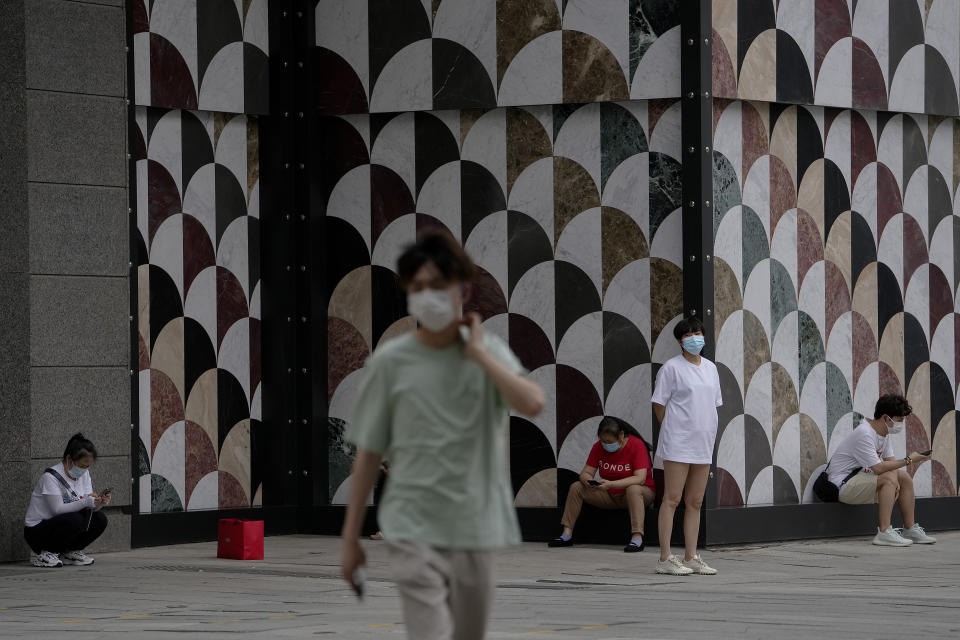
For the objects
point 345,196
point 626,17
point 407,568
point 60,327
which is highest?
point 626,17

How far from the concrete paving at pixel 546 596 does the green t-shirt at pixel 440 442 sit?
339 cm

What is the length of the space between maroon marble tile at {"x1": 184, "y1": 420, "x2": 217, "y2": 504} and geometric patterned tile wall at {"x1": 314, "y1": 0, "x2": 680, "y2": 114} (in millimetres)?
3213

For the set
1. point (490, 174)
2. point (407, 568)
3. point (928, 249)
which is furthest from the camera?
point (928, 249)

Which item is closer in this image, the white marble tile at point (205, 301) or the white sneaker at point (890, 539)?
the white sneaker at point (890, 539)

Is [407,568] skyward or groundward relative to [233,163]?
groundward

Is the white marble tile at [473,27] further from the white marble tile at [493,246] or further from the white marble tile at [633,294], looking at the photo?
the white marble tile at [633,294]

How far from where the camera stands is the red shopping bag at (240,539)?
13250 mm

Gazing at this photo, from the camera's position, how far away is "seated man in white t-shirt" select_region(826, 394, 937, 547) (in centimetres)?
1466

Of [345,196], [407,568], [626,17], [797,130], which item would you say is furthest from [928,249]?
[407,568]

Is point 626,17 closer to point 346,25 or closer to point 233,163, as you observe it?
point 346,25

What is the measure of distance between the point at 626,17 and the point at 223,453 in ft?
17.6

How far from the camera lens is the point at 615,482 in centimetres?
1398

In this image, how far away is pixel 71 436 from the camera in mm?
13578

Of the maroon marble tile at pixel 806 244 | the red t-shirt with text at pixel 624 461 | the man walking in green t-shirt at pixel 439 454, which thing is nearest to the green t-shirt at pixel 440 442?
the man walking in green t-shirt at pixel 439 454
